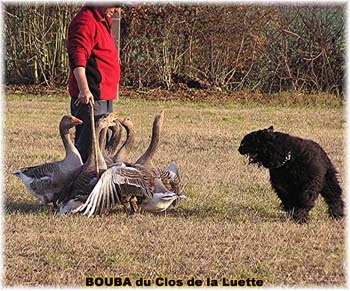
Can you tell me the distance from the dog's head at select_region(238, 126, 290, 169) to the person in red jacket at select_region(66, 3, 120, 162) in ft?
4.61

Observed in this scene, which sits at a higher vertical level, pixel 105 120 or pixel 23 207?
pixel 105 120

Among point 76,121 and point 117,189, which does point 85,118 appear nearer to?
point 76,121

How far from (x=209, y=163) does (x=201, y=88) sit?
32.6 ft

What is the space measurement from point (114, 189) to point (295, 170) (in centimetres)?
152

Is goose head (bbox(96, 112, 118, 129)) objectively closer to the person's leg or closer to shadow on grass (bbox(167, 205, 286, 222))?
the person's leg

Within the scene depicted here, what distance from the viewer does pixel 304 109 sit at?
17125 millimetres

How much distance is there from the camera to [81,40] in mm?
7215

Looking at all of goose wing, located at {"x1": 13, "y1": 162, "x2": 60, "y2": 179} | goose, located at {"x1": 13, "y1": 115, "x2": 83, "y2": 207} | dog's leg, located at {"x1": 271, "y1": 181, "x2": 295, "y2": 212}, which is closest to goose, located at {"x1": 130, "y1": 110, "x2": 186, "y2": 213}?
goose, located at {"x1": 13, "y1": 115, "x2": 83, "y2": 207}

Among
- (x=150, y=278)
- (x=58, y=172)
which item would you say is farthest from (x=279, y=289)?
(x=58, y=172)

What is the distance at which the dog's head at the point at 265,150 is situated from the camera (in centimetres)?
695

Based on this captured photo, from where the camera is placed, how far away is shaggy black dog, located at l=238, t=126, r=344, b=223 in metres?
6.93

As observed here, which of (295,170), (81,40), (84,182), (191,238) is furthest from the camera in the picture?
(81,40)

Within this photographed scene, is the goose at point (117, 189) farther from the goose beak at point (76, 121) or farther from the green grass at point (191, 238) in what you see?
the goose beak at point (76, 121)

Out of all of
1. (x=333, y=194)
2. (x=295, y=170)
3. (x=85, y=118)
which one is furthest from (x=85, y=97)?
(x=333, y=194)
